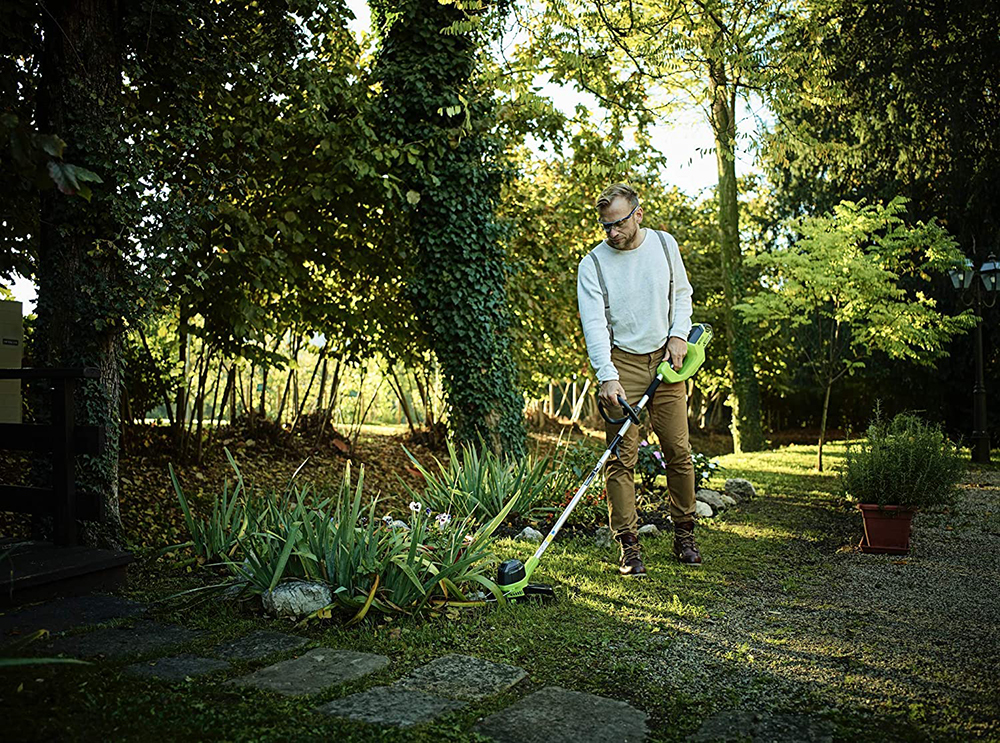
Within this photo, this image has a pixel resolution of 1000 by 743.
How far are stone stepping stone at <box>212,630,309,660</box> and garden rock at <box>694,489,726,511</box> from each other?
3912 millimetres

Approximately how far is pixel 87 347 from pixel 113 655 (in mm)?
2084

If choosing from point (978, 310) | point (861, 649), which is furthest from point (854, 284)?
point (861, 649)

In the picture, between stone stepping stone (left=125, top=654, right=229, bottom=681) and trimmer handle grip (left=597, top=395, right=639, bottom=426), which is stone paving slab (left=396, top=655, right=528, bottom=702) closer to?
stone stepping stone (left=125, top=654, right=229, bottom=681)

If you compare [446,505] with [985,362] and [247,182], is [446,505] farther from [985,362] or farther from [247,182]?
[985,362]

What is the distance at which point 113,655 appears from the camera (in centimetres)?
268

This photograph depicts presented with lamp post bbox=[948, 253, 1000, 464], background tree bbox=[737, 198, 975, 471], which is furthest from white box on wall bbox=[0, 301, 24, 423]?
lamp post bbox=[948, 253, 1000, 464]

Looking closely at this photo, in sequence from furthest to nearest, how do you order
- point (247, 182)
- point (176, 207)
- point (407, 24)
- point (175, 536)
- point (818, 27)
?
1. point (818, 27)
2. point (407, 24)
3. point (247, 182)
4. point (175, 536)
5. point (176, 207)

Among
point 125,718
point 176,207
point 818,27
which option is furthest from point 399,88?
point 818,27

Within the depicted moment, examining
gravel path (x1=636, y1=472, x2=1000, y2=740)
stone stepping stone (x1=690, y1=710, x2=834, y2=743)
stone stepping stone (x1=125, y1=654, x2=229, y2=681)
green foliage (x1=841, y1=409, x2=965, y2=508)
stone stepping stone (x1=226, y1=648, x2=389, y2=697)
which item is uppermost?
green foliage (x1=841, y1=409, x2=965, y2=508)

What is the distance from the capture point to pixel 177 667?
8.45 feet

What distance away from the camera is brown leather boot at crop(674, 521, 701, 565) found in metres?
4.17

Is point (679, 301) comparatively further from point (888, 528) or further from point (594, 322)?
point (888, 528)

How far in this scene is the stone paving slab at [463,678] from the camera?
2.38m

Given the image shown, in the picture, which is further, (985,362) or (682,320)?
(985,362)
